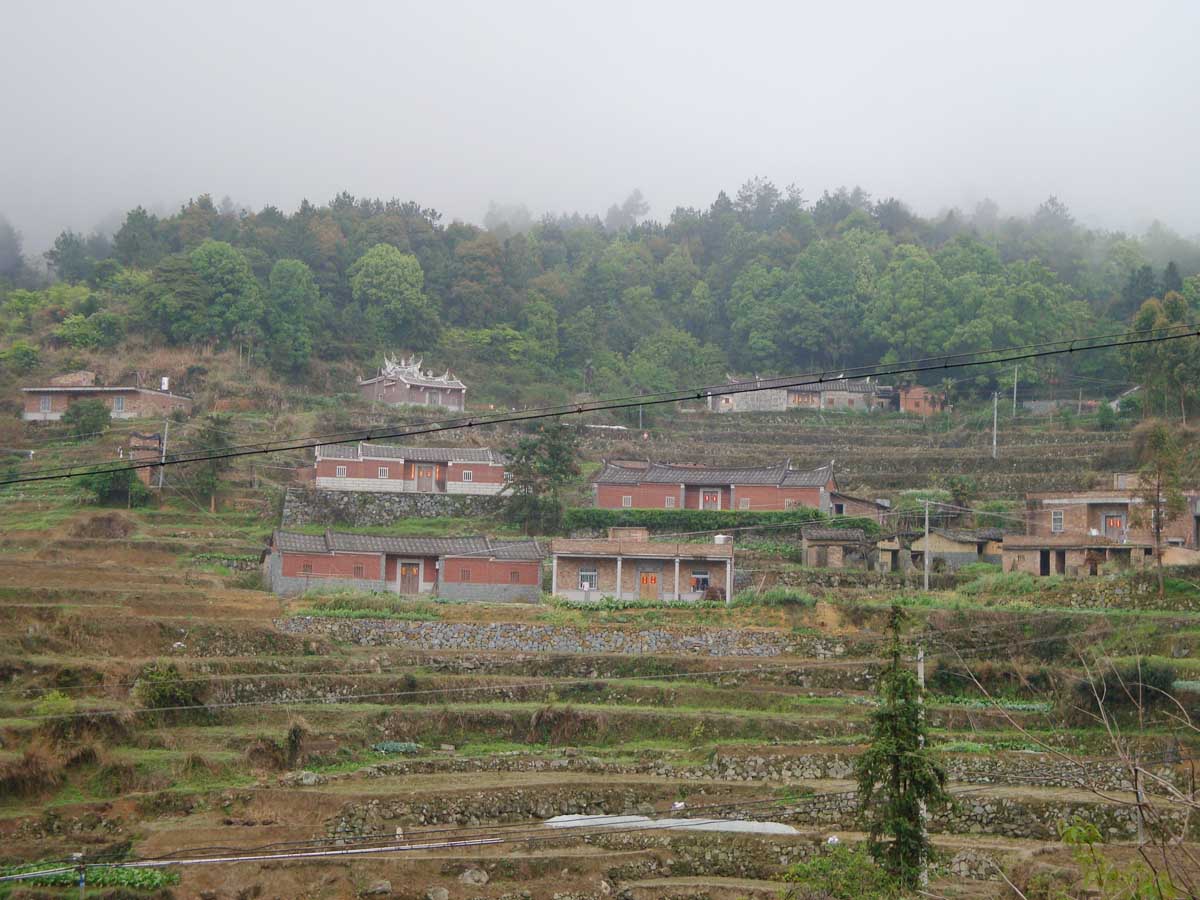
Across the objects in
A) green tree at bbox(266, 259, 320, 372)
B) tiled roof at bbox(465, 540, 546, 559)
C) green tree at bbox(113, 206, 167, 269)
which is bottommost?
tiled roof at bbox(465, 540, 546, 559)

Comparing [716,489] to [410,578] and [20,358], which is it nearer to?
[410,578]

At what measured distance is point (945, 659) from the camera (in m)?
32.2

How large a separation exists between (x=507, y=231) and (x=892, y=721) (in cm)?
9301

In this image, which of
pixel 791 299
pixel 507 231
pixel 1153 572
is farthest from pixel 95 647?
pixel 507 231

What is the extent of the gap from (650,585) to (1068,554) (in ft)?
40.9

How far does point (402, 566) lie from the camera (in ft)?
137

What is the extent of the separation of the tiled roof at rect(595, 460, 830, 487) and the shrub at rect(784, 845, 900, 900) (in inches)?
1094

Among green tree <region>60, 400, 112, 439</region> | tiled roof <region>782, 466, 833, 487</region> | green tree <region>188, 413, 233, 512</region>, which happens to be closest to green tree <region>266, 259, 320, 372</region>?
green tree <region>60, 400, 112, 439</region>

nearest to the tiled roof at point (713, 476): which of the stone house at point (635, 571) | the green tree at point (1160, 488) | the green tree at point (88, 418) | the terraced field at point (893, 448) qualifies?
the terraced field at point (893, 448)

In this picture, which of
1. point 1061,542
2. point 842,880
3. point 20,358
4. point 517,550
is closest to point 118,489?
point 517,550

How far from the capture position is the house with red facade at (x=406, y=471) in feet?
171

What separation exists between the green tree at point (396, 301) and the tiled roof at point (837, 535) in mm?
35005

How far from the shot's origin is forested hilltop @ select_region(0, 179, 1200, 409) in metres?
65.6

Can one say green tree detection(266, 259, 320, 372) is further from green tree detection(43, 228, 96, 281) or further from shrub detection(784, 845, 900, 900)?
shrub detection(784, 845, 900, 900)
